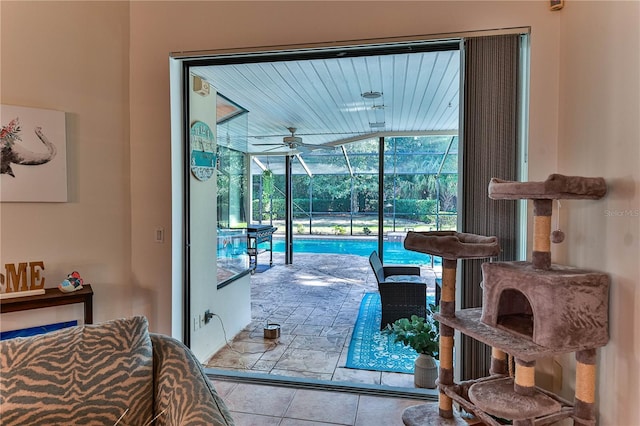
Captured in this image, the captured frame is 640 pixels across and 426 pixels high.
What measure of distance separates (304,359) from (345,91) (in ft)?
8.48

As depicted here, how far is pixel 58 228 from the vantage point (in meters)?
2.37

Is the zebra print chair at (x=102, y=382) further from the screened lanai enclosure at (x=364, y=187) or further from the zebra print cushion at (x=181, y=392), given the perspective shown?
the screened lanai enclosure at (x=364, y=187)

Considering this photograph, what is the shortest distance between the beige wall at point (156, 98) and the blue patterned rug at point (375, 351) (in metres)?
1.35

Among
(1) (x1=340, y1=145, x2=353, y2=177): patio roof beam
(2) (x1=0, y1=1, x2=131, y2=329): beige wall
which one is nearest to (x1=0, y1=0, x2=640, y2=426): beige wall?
(2) (x1=0, y1=1, x2=131, y2=329): beige wall

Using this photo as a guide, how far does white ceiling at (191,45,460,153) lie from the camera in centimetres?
293

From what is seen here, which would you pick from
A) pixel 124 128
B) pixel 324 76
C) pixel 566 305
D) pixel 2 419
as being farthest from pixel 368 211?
pixel 2 419

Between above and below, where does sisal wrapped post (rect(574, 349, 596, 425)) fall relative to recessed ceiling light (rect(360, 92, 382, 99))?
below

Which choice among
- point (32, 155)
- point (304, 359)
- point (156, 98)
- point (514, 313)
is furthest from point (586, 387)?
point (32, 155)

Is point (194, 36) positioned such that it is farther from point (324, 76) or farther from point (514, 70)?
point (514, 70)

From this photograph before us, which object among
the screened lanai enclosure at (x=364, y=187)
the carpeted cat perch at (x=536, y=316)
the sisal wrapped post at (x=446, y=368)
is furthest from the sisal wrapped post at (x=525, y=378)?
the screened lanai enclosure at (x=364, y=187)

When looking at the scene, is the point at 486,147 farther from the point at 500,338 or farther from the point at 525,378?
the point at 525,378

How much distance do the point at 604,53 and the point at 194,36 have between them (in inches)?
89.6

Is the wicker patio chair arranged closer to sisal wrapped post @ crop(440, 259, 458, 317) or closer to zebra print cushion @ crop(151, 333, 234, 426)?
sisal wrapped post @ crop(440, 259, 458, 317)

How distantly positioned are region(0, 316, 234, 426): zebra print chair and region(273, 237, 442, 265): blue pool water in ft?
25.7
